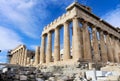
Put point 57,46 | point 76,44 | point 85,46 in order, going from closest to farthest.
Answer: point 76,44 → point 85,46 → point 57,46

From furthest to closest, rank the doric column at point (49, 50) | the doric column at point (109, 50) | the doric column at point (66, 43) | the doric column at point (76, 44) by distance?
the doric column at point (109, 50) < the doric column at point (49, 50) < the doric column at point (66, 43) < the doric column at point (76, 44)

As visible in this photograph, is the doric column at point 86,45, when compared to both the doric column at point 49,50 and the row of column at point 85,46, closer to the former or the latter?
the row of column at point 85,46

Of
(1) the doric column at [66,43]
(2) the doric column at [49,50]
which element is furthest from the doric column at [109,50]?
(2) the doric column at [49,50]

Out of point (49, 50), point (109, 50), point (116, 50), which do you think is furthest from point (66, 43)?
point (116, 50)

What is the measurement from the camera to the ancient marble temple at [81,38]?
1009 inches

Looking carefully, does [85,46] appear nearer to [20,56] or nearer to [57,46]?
[57,46]

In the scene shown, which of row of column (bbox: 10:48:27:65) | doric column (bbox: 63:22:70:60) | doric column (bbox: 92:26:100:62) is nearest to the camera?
doric column (bbox: 63:22:70:60)

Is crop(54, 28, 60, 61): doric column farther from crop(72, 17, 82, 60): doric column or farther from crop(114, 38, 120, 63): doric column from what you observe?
crop(114, 38, 120, 63): doric column

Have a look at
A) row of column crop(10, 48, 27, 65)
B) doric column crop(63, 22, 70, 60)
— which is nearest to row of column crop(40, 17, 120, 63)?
doric column crop(63, 22, 70, 60)

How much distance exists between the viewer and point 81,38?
1052 inches

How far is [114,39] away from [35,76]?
2731cm

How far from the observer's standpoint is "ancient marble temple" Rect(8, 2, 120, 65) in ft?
84.1

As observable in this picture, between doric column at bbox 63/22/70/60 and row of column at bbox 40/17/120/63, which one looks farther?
doric column at bbox 63/22/70/60

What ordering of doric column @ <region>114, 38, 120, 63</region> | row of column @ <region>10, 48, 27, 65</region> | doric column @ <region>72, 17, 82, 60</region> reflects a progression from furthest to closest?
row of column @ <region>10, 48, 27, 65</region>
doric column @ <region>114, 38, 120, 63</region>
doric column @ <region>72, 17, 82, 60</region>
